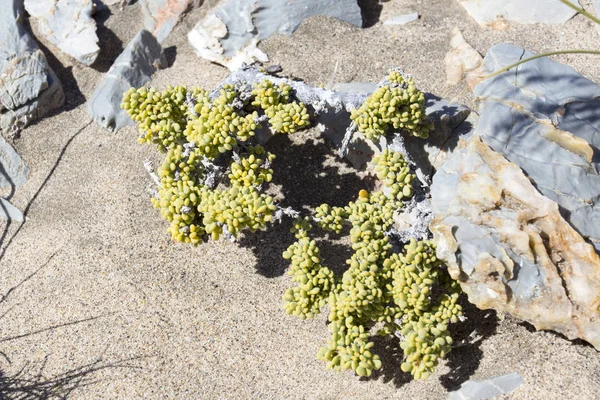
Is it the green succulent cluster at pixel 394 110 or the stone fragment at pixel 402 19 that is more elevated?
the green succulent cluster at pixel 394 110

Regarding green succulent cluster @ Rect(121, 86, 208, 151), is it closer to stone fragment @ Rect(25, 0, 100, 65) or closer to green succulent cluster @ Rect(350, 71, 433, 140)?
green succulent cluster @ Rect(350, 71, 433, 140)

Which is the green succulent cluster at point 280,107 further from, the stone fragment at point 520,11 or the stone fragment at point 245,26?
the stone fragment at point 520,11

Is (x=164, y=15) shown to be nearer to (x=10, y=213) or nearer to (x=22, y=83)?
(x=22, y=83)

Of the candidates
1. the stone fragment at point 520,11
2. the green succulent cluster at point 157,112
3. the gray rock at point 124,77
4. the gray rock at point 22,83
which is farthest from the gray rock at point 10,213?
the stone fragment at point 520,11

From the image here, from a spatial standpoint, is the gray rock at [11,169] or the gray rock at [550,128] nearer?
the gray rock at [550,128]

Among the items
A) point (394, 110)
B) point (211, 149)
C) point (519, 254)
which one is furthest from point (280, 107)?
point (519, 254)

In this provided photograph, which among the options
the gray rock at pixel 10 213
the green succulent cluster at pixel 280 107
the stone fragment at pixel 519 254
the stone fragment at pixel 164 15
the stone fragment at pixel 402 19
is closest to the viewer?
the stone fragment at pixel 519 254
